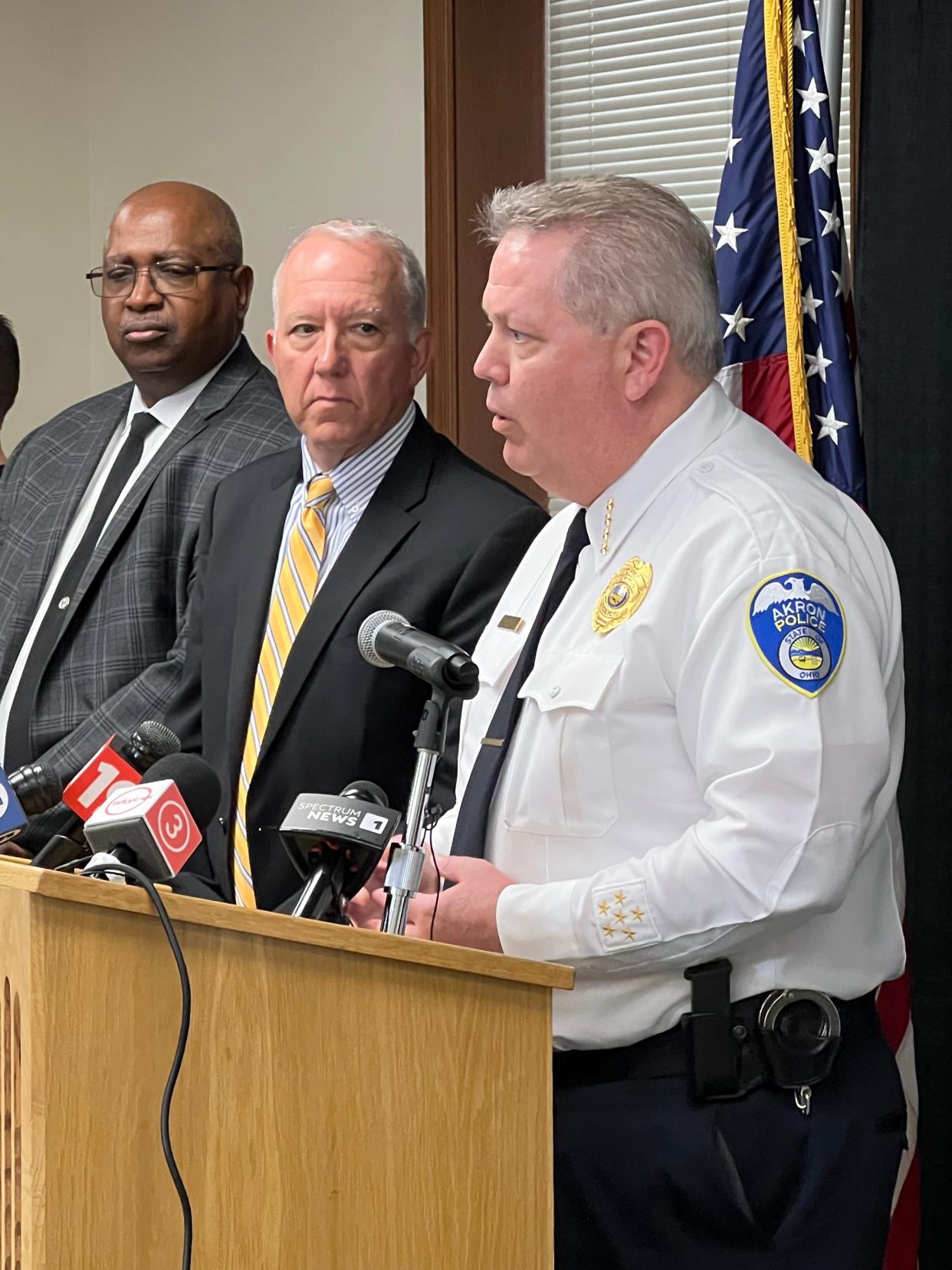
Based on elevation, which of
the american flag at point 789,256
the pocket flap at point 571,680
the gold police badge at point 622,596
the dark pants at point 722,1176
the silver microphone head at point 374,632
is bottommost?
the dark pants at point 722,1176

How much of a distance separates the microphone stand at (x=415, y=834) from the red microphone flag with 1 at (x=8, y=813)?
1.18 ft

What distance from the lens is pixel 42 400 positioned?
424 centimetres

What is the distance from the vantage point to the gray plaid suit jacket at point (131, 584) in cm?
267

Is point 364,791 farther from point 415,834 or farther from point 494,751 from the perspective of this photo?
point 494,751

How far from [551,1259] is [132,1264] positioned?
Answer: 0.41m

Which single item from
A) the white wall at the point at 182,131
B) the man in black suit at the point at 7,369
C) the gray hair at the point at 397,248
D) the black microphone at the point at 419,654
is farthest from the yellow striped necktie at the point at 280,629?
the man in black suit at the point at 7,369

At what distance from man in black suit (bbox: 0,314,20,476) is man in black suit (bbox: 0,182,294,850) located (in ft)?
2.43

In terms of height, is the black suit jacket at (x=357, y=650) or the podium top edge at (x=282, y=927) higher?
the black suit jacket at (x=357, y=650)

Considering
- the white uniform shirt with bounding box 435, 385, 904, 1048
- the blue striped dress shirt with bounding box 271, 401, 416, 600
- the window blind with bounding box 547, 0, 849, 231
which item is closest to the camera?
the white uniform shirt with bounding box 435, 385, 904, 1048

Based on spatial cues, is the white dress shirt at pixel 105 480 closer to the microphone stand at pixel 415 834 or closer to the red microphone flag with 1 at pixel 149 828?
the microphone stand at pixel 415 834

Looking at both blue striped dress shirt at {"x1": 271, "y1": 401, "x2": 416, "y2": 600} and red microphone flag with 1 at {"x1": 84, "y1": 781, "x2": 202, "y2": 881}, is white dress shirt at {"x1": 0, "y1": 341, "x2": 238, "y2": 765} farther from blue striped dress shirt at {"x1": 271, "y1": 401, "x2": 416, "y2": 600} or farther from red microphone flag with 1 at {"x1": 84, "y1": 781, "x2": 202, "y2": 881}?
red microphone flag with 1 at {"x1": 84, "y1": 781, "x2": 202, "y2": 881}

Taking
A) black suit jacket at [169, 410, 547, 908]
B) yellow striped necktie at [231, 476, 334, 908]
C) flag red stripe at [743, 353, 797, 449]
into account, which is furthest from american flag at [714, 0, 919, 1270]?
yellow striped necktie at [231, 476, 334, 908]

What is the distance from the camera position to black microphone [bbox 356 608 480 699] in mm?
1487

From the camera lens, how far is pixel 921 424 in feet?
7.56
